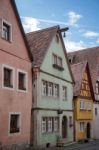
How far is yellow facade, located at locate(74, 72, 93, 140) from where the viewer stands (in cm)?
3359

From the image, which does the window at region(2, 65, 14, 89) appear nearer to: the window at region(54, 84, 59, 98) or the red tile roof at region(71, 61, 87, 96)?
the window at region(54, 84, 59, 98)

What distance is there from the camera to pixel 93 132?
38.4 metres

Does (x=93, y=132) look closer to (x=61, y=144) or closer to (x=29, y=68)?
(x=61, y=144)

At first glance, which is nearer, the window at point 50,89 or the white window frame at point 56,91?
the window at point 50,89

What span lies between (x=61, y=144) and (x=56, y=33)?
10237mm

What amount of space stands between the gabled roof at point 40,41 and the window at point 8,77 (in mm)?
3715

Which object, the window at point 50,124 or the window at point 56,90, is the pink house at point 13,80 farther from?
the window at point 56,90

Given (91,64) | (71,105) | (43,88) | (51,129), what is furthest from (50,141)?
(91,64)

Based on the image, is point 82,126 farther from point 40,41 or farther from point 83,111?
point 40,41

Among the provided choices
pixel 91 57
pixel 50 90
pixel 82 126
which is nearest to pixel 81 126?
pixel 82 126

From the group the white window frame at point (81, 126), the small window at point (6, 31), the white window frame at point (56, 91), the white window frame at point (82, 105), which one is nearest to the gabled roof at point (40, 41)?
the white window frame at point (56, 91)

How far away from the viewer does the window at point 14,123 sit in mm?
21398

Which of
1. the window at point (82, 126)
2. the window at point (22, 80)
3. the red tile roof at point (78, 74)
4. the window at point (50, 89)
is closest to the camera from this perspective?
the window at point (22, 80)

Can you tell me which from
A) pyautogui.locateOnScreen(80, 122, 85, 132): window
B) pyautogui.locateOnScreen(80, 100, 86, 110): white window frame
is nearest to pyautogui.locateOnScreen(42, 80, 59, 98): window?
pyautogui.locateOnScreen(80, 100, 86, 110): white window frame
